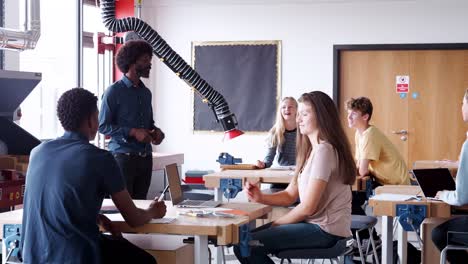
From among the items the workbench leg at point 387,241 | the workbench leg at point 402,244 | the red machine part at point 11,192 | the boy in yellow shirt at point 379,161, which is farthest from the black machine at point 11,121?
the boy in yellow shirt at point 379,161

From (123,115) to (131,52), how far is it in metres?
0.38

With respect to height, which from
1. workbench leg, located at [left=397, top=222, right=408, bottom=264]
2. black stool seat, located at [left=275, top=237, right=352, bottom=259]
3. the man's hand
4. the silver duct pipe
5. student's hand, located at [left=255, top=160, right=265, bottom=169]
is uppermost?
the silver duct pipe

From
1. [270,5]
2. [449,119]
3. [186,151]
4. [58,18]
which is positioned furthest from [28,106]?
[449,119]

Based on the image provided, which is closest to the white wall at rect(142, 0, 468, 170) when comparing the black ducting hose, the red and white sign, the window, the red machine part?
the red and white sign

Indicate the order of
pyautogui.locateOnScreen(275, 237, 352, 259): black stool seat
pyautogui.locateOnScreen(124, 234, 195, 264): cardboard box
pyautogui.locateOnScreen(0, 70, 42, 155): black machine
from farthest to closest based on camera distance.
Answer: pyautogui.locateOnScreen(0, 70, 42, 155): black machine, pyautogui.locateOnScreen(275, 237, 352, 259): black stool seat, pyautogui.locateOnScreen(124, 234, 195, 264): cardboard box

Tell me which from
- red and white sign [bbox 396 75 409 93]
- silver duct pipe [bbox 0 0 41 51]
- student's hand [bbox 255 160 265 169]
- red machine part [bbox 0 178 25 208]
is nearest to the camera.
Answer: red machine part [bbox 0 178 25 208]

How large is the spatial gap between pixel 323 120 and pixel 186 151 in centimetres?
581

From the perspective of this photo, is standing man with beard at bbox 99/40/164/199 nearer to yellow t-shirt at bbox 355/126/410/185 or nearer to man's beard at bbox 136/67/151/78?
man's beard at bbox 136/67/151/78

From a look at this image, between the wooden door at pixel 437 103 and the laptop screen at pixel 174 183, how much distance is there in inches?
218

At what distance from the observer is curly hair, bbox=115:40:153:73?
15.0ft

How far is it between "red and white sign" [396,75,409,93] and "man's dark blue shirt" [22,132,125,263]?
6323 mm

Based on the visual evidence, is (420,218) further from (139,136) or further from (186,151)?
(186,151)

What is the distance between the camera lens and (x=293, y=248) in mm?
3510

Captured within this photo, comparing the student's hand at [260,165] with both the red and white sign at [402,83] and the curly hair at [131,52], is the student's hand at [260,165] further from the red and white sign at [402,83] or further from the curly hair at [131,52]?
the red and white sign at [402,83]
